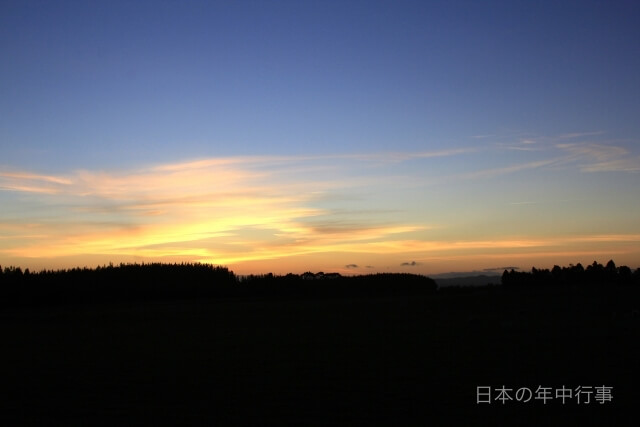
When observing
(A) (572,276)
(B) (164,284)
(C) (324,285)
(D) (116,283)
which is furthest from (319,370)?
(C) (324,285)

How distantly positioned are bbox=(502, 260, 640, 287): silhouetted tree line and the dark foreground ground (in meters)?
20.3

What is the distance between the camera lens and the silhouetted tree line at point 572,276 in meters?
43.8

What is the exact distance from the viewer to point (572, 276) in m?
47.2

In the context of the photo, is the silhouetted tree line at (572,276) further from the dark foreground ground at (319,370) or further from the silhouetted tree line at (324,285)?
the dark foreground ground at (319,370)

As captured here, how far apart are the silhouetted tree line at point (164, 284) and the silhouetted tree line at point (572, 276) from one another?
348 inches

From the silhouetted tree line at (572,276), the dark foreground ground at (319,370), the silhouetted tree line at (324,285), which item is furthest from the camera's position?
the silhouetted tree line at (324,285)

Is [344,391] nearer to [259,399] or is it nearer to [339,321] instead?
[259,399]

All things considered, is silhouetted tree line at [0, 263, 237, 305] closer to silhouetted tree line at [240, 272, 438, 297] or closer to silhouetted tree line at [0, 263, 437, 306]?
silhouetted tree line at [0, 263, 437, 306]

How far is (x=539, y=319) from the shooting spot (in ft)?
77.3

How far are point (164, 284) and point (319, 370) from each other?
46.5m

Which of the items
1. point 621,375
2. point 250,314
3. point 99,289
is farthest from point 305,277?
point 621,375

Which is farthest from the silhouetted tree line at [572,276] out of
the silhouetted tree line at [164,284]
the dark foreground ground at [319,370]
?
the dark foreground ground at [319,370]

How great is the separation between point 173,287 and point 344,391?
4901cm

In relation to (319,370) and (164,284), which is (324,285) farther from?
(319,370)
